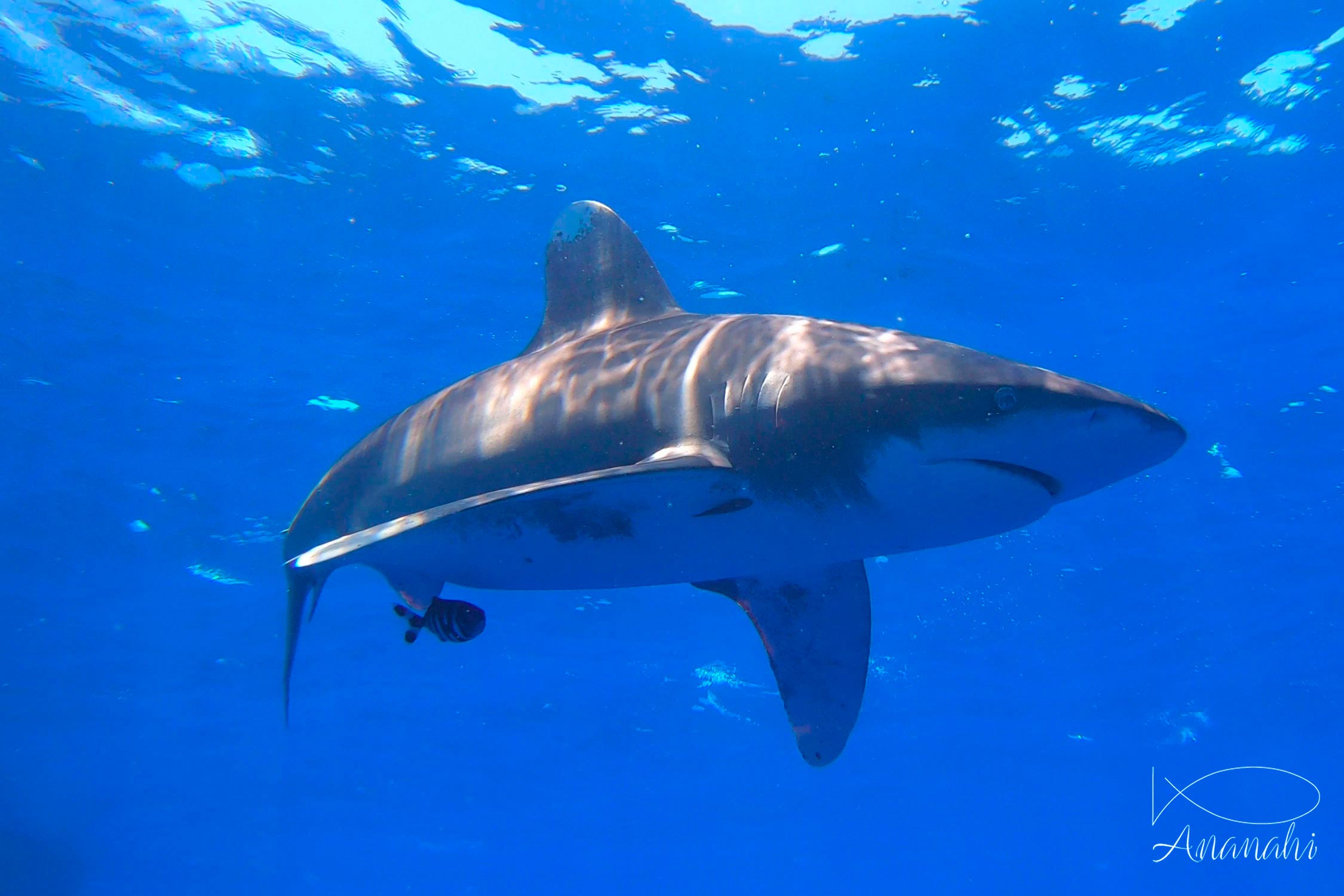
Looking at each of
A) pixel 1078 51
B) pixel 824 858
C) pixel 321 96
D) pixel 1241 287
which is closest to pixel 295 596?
pixel 321 96

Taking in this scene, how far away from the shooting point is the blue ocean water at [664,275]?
9.37 m

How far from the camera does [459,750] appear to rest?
103 feet

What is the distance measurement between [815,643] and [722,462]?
2.14 meters

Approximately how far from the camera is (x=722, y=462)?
328cm

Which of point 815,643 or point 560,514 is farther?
point 815,643

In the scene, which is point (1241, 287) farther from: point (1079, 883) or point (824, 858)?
point (1079, 883)

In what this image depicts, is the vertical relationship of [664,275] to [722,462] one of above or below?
above

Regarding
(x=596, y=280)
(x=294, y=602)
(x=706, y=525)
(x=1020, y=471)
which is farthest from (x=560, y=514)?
(x=294, y=602)

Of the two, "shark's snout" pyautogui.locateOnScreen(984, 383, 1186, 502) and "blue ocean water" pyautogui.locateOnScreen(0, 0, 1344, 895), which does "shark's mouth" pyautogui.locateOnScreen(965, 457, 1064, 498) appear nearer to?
"shark's snout" pyautogui.locateOnScreen(984, 383, 1186, 502)

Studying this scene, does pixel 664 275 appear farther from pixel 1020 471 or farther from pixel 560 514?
pixel 1020 471

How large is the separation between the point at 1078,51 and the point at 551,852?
48109 millimetres

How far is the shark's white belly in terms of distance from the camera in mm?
3176

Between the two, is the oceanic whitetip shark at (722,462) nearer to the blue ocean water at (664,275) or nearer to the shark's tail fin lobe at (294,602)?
the shark's tail fin lobe at (294,602)

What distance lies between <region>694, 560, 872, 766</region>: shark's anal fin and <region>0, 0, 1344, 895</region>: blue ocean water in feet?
23.9
